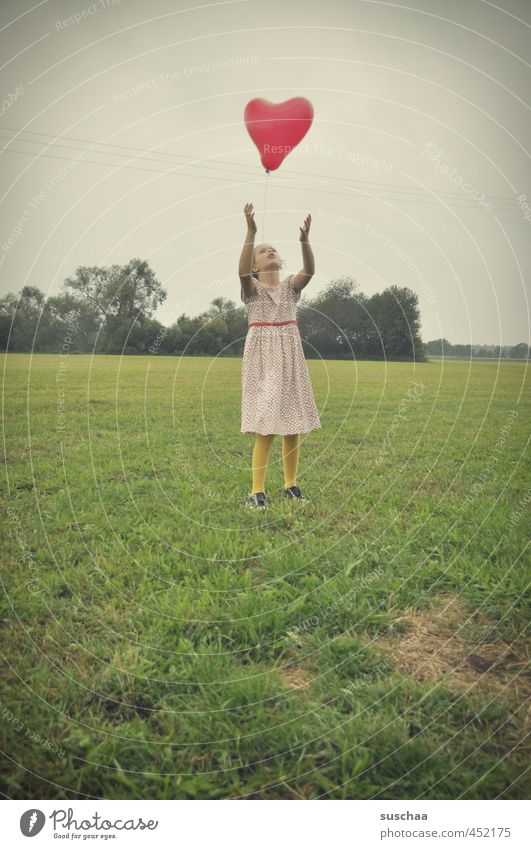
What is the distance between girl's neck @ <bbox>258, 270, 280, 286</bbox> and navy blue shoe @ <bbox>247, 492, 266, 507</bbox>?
80.1 inches

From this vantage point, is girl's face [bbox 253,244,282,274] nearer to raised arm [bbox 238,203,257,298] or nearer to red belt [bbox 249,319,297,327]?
raised arm [bbox 238,203,257,298]

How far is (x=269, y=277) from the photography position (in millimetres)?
4582

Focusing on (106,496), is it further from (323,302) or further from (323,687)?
(323,302)

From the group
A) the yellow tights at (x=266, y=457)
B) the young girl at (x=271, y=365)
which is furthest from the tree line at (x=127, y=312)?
the yellow tights at (x=266, y=457)

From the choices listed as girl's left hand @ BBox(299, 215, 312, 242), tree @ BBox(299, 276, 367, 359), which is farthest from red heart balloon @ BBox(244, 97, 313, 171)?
tree @ BBox(299, 276, 367, 359)

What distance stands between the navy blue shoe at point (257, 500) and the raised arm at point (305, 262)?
202 cm

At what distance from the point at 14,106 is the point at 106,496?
10.8 feet

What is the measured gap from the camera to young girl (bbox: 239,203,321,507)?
450 cm

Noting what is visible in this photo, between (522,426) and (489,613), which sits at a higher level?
(522,426)

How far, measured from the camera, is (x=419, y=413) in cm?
1066

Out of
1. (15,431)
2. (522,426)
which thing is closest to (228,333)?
(15,431)

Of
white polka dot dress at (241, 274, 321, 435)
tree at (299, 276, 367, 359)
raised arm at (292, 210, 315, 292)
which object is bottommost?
white polka dot dress at (241, 274, 321, 435)

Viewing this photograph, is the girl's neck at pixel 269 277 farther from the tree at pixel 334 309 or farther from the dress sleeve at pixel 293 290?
the tree at pixel 334 309
